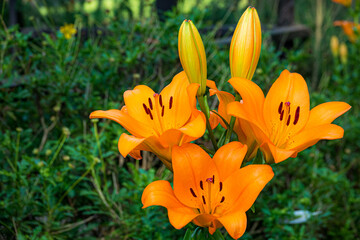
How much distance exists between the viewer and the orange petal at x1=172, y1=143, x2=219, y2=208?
853 mm

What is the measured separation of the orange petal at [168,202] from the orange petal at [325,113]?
321 mm

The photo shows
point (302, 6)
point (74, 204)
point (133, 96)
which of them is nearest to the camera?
point (133, 96)

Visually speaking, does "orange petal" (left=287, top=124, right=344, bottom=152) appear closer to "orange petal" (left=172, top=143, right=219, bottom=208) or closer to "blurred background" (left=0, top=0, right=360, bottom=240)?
"orange petal" (left=172, top=143, right=219, bottom=208)

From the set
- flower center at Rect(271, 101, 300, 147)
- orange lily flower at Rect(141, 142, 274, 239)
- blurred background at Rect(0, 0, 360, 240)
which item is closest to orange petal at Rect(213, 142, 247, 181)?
orange lily flower at Rect(141, 142, 274, 239)

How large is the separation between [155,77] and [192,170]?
1.52 m

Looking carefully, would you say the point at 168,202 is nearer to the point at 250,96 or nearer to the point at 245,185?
the point at 245,185

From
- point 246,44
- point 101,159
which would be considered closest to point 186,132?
point 246,44

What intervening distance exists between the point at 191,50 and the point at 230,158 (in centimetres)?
23

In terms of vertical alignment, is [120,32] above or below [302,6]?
above

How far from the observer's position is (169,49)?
2.17m

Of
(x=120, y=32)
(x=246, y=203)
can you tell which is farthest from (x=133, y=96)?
(x=120, y=32)

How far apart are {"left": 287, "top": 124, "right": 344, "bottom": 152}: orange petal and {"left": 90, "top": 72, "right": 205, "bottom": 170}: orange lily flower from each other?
0.21 metres

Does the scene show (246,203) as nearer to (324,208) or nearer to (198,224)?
(198,224)

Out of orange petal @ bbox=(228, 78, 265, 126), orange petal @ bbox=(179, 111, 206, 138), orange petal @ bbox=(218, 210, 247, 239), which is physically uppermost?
orange petal @ bbox=(228, 78, 265, 126)
